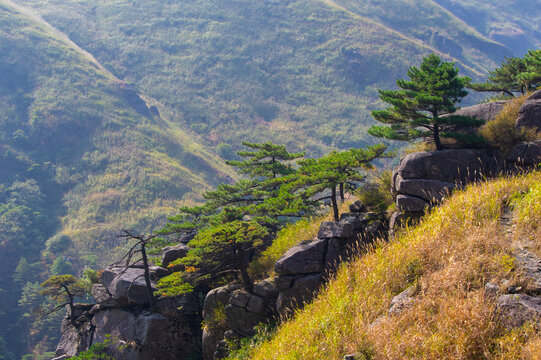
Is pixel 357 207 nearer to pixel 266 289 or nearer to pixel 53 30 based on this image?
pixel 266 289

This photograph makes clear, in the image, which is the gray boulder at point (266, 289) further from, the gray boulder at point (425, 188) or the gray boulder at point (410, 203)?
the gray boulder at point (425, 188)

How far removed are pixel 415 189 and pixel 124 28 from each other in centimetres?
17719

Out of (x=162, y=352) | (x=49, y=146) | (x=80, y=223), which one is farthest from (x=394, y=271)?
(x=49, y=146)

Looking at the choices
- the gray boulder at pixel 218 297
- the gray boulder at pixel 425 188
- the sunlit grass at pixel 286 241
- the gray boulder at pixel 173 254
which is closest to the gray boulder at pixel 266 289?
the sunlit grass at pixel 286 241

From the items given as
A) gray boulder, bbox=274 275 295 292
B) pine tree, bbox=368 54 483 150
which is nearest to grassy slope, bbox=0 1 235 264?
gray boulder, bbox=274 275 295 292

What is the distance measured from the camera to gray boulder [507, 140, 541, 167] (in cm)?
998

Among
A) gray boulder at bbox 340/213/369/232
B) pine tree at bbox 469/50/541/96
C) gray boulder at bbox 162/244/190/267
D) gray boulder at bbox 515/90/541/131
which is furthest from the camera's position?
gray boulder at bbox 162/244/190/267

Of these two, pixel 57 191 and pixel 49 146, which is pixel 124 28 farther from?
pixel 57 191

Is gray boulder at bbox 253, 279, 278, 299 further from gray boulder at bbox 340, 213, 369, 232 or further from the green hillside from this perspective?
the green hillside

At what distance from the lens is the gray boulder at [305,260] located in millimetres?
11203

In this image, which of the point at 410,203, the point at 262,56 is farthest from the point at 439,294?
the point at 262,56

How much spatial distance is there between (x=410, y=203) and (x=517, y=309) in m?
5.60

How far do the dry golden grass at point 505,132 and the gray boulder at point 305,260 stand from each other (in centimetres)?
573

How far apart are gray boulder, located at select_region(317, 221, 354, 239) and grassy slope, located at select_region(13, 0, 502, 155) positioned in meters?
90.2
